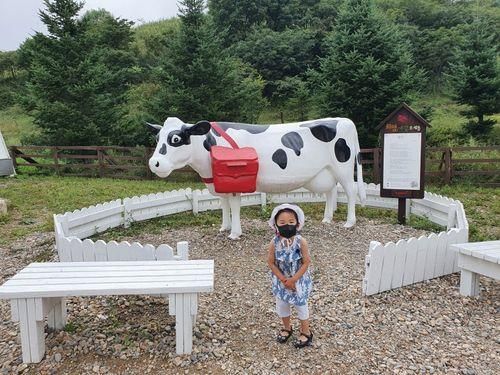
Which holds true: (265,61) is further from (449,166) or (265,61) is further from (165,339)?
(165,339)

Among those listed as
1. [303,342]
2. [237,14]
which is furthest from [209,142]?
[237,14]

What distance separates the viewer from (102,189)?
11125mm

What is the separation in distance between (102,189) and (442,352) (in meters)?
9.66

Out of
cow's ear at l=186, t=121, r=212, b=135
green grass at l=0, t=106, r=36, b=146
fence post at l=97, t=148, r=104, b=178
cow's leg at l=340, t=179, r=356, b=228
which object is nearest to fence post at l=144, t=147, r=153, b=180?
fence post at l=97, t=148, r=104, b=178

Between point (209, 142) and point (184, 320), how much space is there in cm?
345

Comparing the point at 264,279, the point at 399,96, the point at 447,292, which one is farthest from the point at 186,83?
the point at 447,292

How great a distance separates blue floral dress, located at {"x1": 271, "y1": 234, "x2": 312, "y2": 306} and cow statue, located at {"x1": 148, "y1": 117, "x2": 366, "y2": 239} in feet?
9.75

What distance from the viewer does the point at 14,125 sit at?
23.8 meters

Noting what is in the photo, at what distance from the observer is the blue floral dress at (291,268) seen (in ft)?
10.9

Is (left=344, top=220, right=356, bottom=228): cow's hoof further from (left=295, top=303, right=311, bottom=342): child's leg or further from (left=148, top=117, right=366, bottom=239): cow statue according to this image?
(left=295, top=303, right=311, bottom=342): child's leg

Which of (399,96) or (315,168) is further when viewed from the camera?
(399,96)

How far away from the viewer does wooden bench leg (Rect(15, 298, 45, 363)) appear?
309 centimetres

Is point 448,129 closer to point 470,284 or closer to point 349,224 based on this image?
point 349,224

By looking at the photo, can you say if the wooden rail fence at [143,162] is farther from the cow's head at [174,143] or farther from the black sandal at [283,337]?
the black sandal at [283,337]
